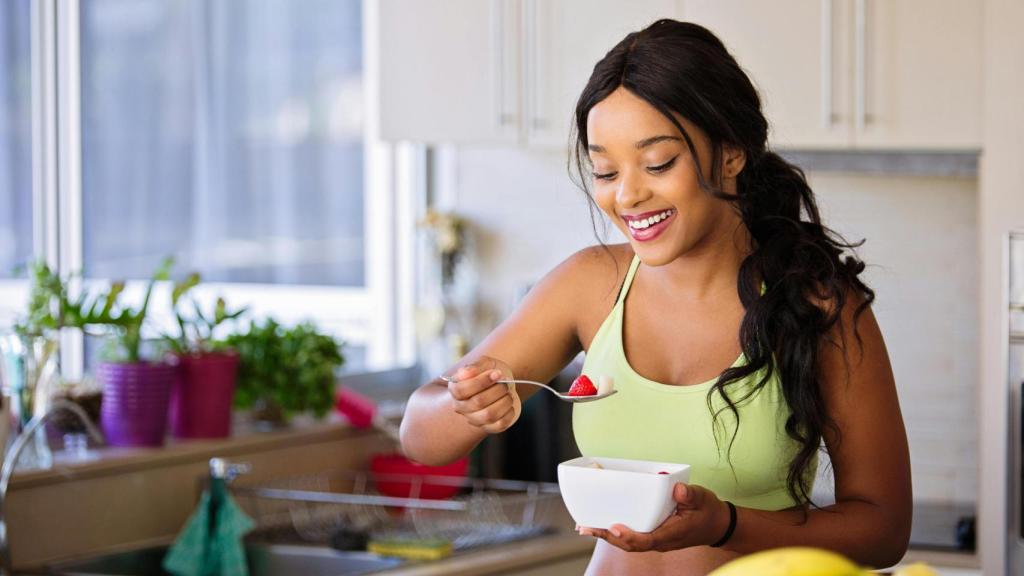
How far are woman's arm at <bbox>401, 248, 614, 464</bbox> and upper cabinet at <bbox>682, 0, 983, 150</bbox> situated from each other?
1365 mm

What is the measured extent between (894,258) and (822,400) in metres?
1.82

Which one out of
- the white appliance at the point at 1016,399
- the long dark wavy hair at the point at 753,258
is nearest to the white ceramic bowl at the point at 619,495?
the long dark wavy hair at the point at 753,258

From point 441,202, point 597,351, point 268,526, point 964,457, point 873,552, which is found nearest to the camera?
point 873,552

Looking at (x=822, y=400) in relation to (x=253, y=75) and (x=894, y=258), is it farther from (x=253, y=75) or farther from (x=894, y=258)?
(x=253, y=75)

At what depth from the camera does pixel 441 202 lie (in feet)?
12.3

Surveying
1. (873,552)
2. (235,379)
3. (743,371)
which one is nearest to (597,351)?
(743,371)

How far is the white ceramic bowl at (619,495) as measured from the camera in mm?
1310

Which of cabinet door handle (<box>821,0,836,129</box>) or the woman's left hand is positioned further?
cabinet door handle (<box>821,0,836,129</box>)

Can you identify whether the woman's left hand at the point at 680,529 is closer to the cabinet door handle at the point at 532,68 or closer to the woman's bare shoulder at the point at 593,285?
the woman's bare shoulder at the point at 593,285

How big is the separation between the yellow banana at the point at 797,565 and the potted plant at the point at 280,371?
7.36 feet

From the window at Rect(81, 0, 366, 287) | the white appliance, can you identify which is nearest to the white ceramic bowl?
the white appliance

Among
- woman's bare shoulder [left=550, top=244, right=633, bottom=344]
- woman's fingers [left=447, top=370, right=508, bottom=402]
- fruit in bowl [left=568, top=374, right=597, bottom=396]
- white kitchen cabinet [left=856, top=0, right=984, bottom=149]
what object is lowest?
fruit in bowl [left=568, top=374, right=597, bottom=396]

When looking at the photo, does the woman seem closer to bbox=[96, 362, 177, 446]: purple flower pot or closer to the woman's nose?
the woman's nose

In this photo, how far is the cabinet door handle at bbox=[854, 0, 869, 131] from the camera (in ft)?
9.84
